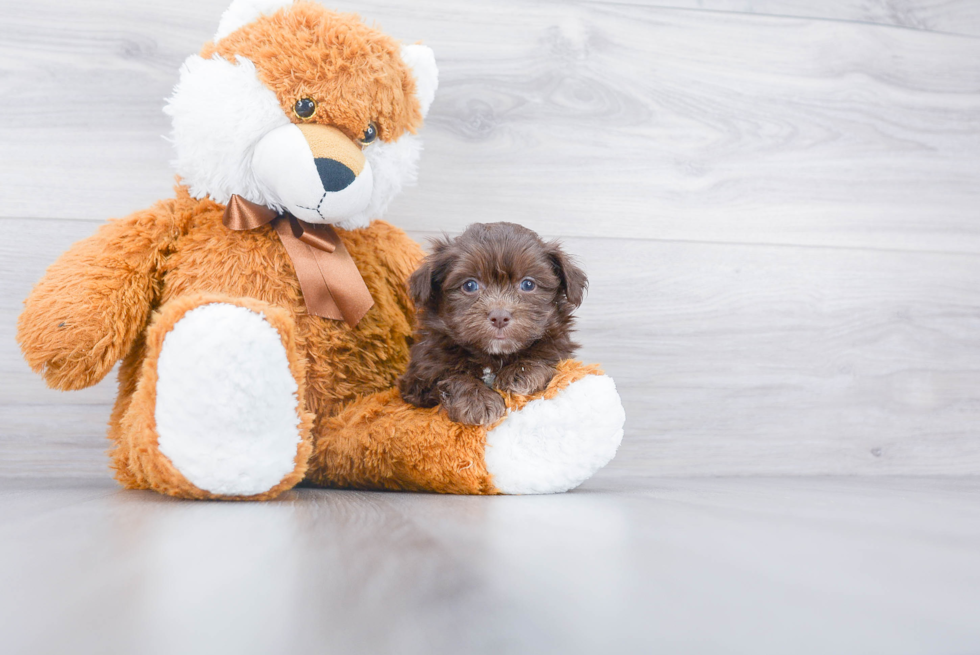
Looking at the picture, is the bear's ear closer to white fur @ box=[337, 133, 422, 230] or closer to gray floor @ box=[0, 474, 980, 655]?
white fur @ box=[337, 133, 422, 230]

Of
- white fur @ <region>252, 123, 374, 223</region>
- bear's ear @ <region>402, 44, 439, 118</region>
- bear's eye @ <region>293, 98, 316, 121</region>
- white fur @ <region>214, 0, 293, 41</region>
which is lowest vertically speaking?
white fur @ <region>252, 123, 374, 223</region>

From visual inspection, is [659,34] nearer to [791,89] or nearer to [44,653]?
[791,89]

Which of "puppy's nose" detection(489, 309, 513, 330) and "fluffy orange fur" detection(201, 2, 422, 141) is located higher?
"fluffy orange fur" detection(201, 2, 422, 141)

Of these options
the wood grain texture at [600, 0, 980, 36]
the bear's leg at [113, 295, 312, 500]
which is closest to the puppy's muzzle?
the bear's leg at [113, 295, 312, 500]

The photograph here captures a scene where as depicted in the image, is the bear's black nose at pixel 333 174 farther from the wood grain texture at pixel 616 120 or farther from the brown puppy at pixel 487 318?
the wood grain texture at pixel 616 120

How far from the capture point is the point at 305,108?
38.5 inches

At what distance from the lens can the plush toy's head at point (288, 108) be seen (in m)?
0.96

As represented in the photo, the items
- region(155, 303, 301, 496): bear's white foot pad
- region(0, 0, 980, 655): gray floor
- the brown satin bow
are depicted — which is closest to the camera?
region(155, 303, 301, 496): bear's white foot pad

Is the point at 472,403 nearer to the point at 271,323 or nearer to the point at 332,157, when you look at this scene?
the point at 271,323

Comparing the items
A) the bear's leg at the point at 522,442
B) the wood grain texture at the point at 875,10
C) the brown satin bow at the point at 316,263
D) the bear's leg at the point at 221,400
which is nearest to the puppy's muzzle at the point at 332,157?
the brown satin bow at the point at 316,263

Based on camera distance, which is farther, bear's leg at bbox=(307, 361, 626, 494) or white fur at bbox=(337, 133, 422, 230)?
white fur at bbox=(337, 133, 422, 230)

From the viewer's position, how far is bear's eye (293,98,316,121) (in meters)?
0.98

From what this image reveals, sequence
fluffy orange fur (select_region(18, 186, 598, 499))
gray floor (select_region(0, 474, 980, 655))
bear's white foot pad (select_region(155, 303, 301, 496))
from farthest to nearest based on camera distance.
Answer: fluffy orange fur (select_region(18, 186, 598, 499)) < bear's white foot pad (select_region(155, 303, 301, 496)) < gray floor (select_region(0, 474, 980, 655))

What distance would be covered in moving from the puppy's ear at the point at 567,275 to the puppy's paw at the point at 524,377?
0.35 feet
